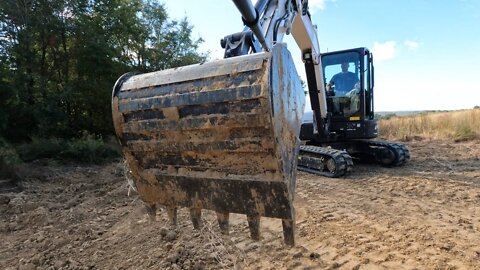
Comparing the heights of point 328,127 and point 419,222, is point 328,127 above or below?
above

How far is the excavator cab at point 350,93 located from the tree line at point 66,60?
298 inches

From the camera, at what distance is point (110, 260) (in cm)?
317

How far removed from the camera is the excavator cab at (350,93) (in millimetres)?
7156

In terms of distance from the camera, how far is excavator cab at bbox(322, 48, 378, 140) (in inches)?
282

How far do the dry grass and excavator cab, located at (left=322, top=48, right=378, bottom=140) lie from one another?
6517 millimetres

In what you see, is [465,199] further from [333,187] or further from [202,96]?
[202,96]

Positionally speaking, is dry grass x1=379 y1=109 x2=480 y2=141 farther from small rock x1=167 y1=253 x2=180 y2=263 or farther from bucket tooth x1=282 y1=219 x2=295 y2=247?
bucket tooth x1=282 y1=219 x2=295 y2=247

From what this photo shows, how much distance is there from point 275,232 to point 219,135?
1.75m

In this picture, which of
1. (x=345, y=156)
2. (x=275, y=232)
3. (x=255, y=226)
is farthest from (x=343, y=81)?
(x=255, y=226)

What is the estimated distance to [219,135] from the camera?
2.18 meters

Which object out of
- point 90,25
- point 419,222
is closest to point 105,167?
point 90,25

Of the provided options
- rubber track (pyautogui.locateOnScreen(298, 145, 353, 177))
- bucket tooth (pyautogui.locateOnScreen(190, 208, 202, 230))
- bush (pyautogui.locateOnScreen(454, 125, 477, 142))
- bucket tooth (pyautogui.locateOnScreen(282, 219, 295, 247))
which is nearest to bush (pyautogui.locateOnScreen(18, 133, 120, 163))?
rubber track (pyautogui.locateOnScreen(298, 145, 353, 177))

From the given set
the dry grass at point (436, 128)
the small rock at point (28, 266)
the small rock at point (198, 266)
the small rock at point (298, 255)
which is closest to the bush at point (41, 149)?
the small rock at point (28, 266)

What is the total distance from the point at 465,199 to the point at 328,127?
3.06 metres
